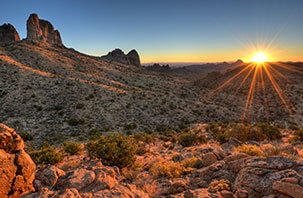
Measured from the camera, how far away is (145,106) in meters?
27.9

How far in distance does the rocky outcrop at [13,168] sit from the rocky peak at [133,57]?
14862 cm

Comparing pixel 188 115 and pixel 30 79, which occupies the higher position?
pixel 30 79

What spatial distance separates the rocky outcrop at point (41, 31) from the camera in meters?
98.6

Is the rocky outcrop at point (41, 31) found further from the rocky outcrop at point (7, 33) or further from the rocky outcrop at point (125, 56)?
the rocky outcrop at point (125, 56)

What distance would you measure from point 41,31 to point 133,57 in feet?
258

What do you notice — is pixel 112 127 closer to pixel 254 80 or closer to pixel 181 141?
pixel 181 141

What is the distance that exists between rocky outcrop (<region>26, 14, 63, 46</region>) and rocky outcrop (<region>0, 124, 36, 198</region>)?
126693 millimetres

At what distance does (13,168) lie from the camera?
3.97m

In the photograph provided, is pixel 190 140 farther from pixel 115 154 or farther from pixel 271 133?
pixel 115 154

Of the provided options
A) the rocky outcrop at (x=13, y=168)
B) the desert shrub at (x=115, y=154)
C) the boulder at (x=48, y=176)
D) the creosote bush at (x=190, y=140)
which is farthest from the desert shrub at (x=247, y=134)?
the rocky outcrop at (x=13, y=168)

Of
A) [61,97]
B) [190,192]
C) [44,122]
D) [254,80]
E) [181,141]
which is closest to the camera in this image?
[190,192]

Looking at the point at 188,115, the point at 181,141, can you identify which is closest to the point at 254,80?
the point at 188,115

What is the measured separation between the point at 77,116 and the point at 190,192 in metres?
20.2

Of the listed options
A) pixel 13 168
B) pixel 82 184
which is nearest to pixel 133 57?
pixel 82 184
